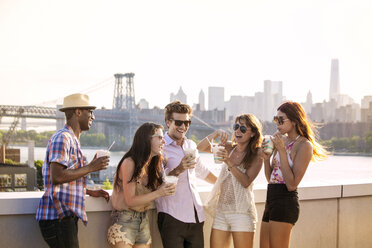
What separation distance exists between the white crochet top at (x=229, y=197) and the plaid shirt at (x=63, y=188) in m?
0.89

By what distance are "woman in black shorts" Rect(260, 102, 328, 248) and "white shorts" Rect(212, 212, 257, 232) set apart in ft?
0.41

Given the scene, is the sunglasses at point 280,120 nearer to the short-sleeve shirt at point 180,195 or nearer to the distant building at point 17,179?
the short-sleeve shirt at point 180,195

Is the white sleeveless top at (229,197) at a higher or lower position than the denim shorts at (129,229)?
higher

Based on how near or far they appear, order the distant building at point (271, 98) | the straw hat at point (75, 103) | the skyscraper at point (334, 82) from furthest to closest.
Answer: the skyscraper at point (334, 82) < the distant building at point (271, 98) < the straw hat at point (75, 103)

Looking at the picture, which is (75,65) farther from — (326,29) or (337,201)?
(337,201)

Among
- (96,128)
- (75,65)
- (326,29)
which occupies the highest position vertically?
(326,29)

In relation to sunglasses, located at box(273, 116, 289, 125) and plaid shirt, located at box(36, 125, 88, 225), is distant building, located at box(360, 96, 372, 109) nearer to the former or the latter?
sunglasses, located at box(273, 116, 289, 125)

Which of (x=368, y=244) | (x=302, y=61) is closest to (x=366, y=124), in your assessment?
(x=302, y=61)

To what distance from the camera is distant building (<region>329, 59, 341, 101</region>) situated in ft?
201

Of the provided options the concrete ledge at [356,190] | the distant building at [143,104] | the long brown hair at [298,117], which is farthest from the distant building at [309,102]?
the long brown hair at [298,117]

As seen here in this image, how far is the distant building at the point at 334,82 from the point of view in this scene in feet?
201

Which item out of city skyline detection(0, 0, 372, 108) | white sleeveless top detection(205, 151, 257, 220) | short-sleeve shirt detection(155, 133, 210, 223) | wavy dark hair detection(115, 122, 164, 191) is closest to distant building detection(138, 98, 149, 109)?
city skyline detection(0, 0, 372, 108)

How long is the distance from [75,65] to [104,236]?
94980mm

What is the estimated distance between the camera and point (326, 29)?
87375mm
